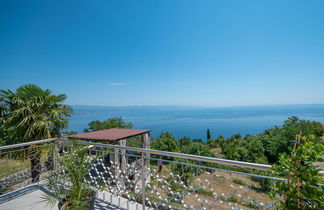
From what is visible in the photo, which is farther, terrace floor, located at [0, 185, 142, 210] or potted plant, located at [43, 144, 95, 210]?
terrace floor, located at [0, 185, 142, 210]

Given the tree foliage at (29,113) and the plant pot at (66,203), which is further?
the tree foliage at (29,113)

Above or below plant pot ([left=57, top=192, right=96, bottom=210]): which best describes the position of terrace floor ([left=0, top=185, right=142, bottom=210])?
below

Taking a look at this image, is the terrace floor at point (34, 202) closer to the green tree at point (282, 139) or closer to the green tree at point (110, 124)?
the green tree at point (110, 124)

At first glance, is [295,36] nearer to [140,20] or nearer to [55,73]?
[140,20]

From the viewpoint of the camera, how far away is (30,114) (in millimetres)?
3627

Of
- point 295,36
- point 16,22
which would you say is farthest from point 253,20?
point 16,22

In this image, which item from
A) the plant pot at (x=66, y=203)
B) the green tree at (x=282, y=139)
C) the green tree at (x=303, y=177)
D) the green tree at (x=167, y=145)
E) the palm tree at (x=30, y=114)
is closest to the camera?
the green tree at (x=303, y=177)

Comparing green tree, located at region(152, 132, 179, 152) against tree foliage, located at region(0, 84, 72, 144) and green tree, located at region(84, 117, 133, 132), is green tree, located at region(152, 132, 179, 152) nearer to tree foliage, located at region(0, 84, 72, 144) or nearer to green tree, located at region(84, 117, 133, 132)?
green tree, located at region(84, 117, 133, 132)

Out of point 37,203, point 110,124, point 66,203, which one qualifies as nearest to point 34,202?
point 37,203

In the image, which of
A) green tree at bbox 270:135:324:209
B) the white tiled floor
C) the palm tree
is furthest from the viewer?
the palm tree

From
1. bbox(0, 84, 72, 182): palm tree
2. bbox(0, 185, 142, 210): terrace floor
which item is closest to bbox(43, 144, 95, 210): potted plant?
bbox(0, 185, 142, 210): terrace floor

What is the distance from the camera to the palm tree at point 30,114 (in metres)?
3.61

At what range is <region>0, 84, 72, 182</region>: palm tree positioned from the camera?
3.61 m

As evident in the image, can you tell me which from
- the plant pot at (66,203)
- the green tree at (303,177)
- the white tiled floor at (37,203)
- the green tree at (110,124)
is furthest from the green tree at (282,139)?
the plant pot at (66,203)
